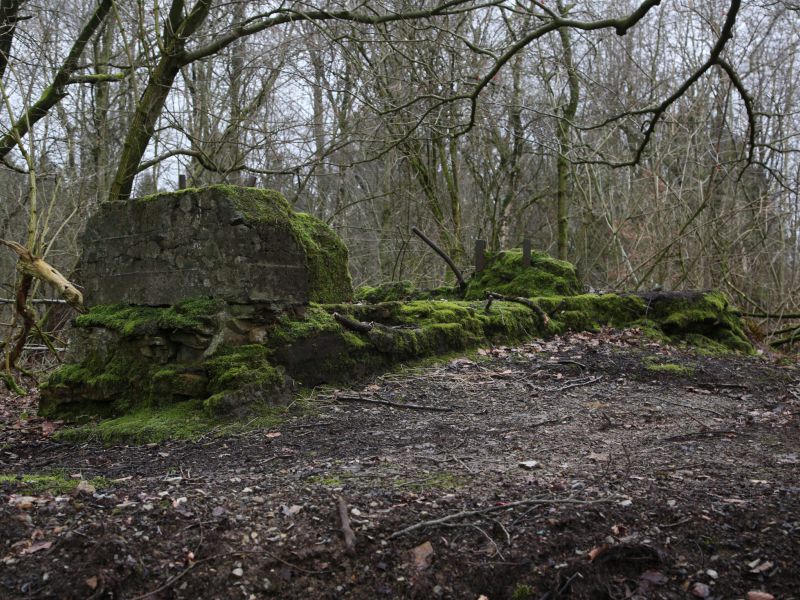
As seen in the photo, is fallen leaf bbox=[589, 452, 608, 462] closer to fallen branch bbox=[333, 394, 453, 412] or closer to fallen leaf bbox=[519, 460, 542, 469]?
fallen leaf bbox=[519, 460, 542, 469]

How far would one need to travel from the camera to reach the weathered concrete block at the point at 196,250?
5.71m

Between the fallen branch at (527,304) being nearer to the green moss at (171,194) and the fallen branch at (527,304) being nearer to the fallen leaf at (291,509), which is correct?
the green moss at (171,194)

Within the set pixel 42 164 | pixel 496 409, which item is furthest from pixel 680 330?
pixel 42 164

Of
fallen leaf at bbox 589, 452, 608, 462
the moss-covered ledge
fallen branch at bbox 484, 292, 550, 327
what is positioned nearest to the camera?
fallen leaf at bbox 589, 452, 608, 462

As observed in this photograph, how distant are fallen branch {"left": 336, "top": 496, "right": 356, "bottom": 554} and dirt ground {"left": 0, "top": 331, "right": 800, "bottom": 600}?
0.04 ft

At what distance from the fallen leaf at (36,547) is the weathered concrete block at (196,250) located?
2.91 meters

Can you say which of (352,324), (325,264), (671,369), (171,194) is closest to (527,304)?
(671,369)

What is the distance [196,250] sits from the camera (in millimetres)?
5820

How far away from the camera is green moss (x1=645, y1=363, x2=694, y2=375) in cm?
737

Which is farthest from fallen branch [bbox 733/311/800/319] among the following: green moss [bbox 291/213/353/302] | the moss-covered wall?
green moss [bbox 291/213/353/302]

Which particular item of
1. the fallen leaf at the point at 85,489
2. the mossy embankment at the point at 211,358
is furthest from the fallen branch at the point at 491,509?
the mossy embankment at the point at 211,358

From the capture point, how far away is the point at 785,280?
12.1 m

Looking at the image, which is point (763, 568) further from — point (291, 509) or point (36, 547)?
point (36, 547)

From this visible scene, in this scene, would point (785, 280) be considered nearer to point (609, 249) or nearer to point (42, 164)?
point (609, 249)
